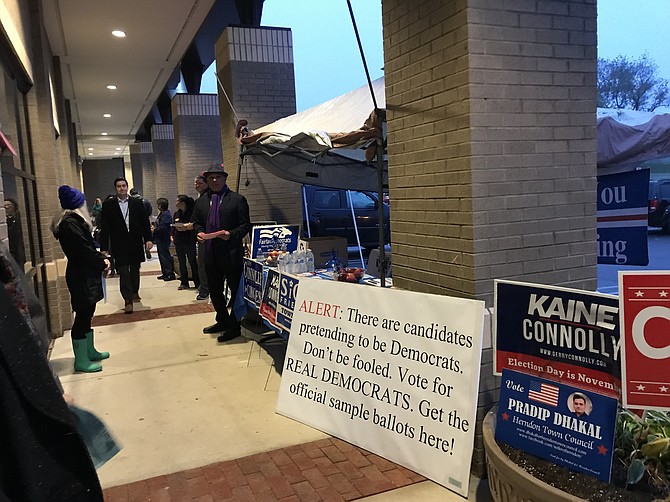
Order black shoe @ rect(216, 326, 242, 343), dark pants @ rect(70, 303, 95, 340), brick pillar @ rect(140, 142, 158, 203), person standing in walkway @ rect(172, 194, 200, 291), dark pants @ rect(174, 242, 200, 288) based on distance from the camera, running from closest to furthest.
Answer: dark pants @ rect(70, 303, 95, 340), black shoe @ rect(216, 326, 242, 343), person standing in walkway @ rect(172, 194, 200, 291), dark pants @ rect(174, 242, 200, 288), brick pillar @ rect(140, 142, 158, 203)

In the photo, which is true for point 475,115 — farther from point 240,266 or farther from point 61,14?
point 61,14

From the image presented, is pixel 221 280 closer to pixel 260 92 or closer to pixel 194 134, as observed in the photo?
pixel 260 92

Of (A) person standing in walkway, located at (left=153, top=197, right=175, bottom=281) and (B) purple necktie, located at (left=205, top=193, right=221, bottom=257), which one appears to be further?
(A) person standing in walkway, located at (left=153, top=197, right=175, bottom=281)

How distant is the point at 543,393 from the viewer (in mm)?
2186

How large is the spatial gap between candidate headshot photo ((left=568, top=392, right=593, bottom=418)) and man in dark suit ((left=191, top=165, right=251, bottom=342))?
12.7ft

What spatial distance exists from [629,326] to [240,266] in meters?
4.14

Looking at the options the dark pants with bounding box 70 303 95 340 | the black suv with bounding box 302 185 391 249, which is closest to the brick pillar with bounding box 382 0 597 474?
the dark pants with bounding box 70 303 95 340

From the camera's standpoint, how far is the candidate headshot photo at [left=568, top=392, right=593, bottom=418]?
2037 mm

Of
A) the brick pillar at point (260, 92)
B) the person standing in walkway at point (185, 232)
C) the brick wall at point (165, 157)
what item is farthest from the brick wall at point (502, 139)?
the brick wall at point (165, 157)

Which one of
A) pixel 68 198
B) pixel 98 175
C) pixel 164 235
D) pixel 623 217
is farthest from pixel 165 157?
pixel 98 175

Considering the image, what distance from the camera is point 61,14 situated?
714 centimetres

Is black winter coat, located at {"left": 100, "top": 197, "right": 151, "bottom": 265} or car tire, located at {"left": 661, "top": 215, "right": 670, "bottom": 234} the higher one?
black winter coat, located at {"left": 100, "top": 197, "right": 151, "bottom": 265}

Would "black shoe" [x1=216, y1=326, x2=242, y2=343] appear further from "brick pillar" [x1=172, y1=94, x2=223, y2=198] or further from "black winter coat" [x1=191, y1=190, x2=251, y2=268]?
"brick pillar" [x1=172, y1=94, x2=223, y2=198]

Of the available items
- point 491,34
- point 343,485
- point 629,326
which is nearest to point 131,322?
point 343,485
